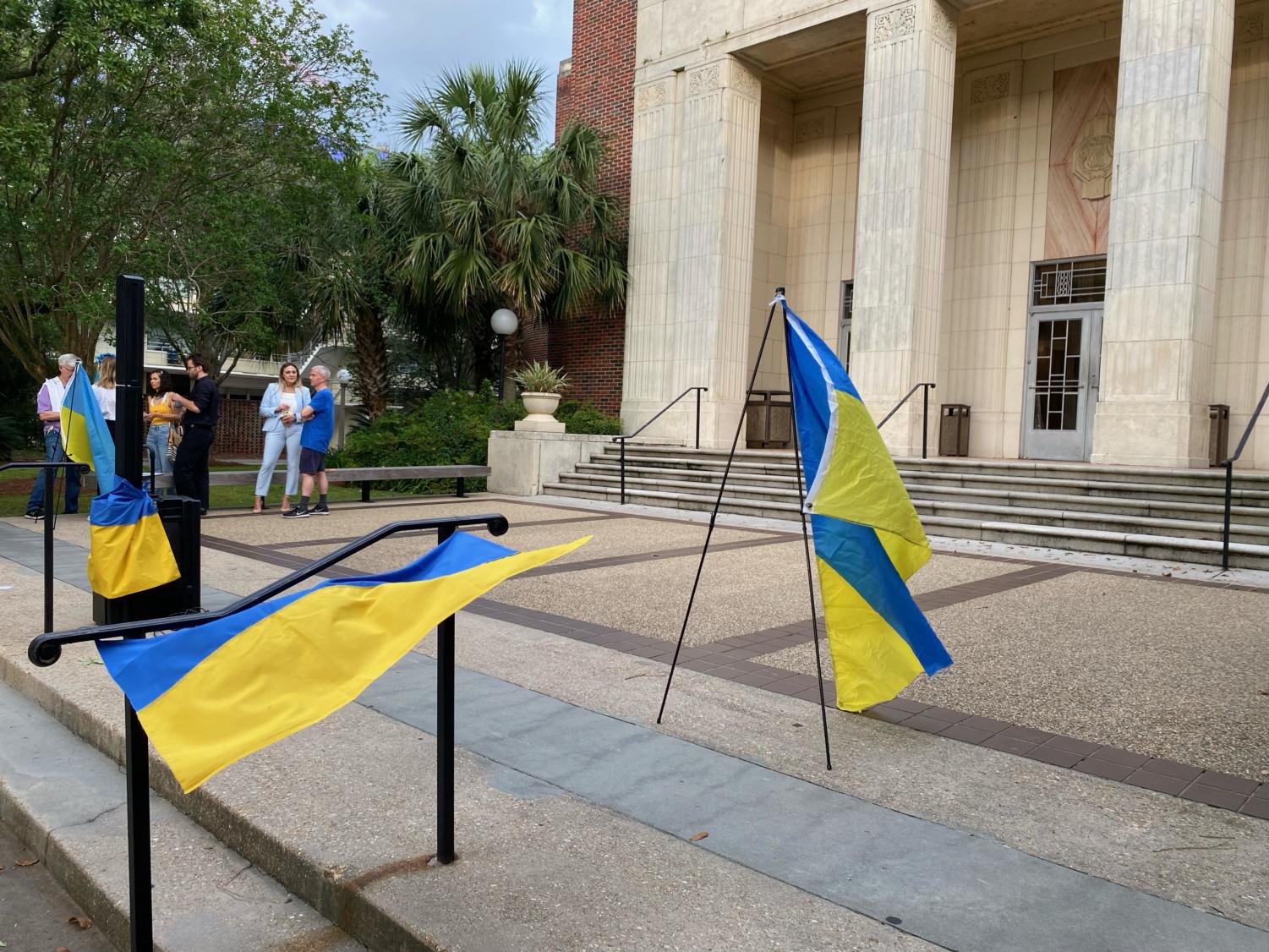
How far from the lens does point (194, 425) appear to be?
10727 mm

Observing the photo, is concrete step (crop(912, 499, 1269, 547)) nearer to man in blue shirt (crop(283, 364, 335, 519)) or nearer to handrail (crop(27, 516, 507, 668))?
man in blue shirt (crop(283, 364, 335, 519))

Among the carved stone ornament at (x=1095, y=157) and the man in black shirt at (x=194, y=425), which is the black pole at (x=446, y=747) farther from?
the carved stone ornament at (x=1095, y=157)

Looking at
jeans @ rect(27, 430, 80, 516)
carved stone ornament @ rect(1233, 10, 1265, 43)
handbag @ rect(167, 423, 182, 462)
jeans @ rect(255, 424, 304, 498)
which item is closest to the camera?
jeans @ rect(27, 430, 80, 516)

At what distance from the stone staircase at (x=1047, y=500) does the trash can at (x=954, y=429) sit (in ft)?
11.9

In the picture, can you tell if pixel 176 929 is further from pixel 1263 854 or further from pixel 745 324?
pixel 745 324

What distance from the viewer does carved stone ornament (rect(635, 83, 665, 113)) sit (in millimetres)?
19016

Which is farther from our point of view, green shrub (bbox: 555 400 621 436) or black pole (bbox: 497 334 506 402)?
black pole (bbox: 497 334 506 402)

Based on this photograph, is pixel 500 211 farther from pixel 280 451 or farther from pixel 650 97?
pixel 280 451

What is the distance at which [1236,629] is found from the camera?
6.52 m

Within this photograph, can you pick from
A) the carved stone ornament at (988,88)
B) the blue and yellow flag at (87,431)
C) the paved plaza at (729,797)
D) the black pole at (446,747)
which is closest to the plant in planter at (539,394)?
the carved stone ornament at (988,88)

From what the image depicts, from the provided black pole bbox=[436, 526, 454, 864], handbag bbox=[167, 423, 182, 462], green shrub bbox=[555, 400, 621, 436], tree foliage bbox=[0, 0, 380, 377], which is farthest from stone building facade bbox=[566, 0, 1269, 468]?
black pole bbox=[436, 526, 454, 864]

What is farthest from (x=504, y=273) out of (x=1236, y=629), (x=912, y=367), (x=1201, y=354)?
(x=1236, y=629)

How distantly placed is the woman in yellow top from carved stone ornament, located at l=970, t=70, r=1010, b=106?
1439 centimetres

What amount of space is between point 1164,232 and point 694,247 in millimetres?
7997
